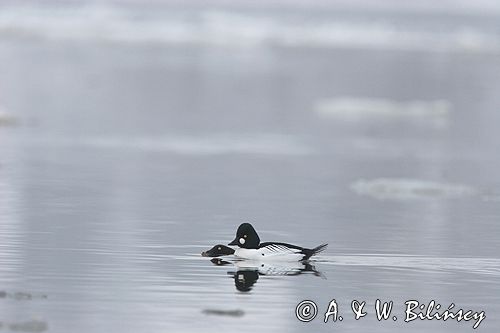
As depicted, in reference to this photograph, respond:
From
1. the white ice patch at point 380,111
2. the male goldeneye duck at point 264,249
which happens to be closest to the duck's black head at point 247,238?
the male goldeneye duck at point 264,249

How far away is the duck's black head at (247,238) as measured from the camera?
41.8 ft

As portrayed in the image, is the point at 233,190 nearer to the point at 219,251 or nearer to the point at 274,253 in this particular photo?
the point at 219,251

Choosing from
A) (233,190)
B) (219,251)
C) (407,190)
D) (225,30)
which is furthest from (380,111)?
(225,30)

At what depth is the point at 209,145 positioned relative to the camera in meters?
24.7

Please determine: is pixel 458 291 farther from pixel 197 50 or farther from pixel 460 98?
pixel 197 50

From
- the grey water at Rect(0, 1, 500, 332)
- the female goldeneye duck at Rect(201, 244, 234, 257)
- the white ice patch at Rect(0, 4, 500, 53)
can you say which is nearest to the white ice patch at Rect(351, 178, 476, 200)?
the grey water at Rect(0, 1, 500, 332)

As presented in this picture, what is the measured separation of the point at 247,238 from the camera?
1279cm

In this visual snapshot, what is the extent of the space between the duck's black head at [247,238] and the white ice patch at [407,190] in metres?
5.95

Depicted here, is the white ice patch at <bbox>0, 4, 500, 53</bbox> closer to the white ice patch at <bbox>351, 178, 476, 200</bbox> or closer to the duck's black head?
the white ice patch at <bbox>351, 178, 476, 200</bbox>

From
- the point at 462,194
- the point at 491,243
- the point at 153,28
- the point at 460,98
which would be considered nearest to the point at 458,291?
the point at 491,243

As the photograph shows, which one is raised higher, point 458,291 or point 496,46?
point 496,46

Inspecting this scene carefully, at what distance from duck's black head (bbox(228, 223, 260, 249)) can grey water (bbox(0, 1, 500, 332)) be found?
0.24m

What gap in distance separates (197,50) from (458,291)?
48.5m

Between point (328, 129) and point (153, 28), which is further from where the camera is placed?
point (153, 28)
